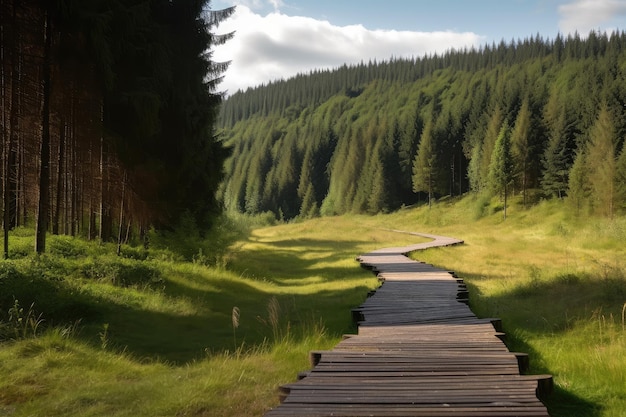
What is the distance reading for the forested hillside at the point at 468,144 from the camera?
5741 cm

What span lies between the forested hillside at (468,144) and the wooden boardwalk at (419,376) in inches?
678

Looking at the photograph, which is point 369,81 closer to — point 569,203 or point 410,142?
point 410,142

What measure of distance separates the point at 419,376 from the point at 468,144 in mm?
84530

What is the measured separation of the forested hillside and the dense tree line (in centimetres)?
548

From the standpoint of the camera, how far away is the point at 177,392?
4.89 metres

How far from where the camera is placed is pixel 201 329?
9430 mm

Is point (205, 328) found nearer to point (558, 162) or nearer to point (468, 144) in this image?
point (558, 162)

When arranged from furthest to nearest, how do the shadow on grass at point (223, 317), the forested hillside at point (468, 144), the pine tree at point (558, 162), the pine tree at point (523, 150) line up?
the pine tree at point (523, 150)
the pine tree at point (558, 162)
the forested hillside at point (468, 144)
the shadow on grass at point (223, 317)

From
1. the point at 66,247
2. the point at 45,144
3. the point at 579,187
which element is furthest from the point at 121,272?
the point at 579,187

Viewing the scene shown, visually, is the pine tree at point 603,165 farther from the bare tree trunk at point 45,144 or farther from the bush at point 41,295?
the bush at point 41,295

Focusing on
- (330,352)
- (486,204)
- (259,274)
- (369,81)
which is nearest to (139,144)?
(259,274)

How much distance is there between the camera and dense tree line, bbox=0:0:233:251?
37.7ft

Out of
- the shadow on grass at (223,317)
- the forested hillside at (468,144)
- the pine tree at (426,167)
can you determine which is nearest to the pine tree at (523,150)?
the forested hillside at (468,144)

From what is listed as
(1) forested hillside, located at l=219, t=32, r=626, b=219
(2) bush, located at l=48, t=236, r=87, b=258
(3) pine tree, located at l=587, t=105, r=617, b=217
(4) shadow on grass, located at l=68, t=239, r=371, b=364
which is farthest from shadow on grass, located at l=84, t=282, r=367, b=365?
(3) pine tree, located at l=587, t=105, r=617, b=217
